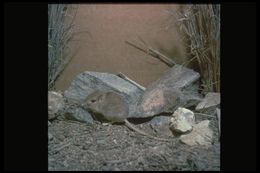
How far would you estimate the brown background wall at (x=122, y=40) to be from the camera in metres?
2.75

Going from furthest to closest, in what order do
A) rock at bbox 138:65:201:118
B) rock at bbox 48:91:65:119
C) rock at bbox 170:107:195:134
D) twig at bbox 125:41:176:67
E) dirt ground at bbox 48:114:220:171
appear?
twig at bbox 125:41:176:67 < rock at bbox 138:65:201:118 < rock at bbox 48:91:65:119 < rock at bbox 170:107:195:134 < dirt ground at bbox 48:114:220:171

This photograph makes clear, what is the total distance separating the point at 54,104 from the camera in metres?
2.56

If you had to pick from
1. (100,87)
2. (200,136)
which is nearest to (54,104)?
(100,87)

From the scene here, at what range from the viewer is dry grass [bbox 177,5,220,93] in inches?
105

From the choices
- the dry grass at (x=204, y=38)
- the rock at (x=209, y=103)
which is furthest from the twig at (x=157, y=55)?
the rock at (x=209, y=103)

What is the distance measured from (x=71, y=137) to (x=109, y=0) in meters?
0.91

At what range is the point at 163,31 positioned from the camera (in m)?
2.82

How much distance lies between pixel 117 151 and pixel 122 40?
34.8 inches

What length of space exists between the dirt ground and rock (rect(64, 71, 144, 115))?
189 mm

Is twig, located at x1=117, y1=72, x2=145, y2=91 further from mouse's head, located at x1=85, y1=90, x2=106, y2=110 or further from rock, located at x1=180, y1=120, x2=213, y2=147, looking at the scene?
rock, located at x1=180, y1=120, x2=213, y2=147

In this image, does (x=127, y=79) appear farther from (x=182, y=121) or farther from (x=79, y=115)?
(x=182, y=121)

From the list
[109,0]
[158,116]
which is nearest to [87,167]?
[158,116]

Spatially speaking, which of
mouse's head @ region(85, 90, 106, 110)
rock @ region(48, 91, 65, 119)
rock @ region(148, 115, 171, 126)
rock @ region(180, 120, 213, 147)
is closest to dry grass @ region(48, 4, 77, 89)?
rock @ region(48, 91, 65, 119)
